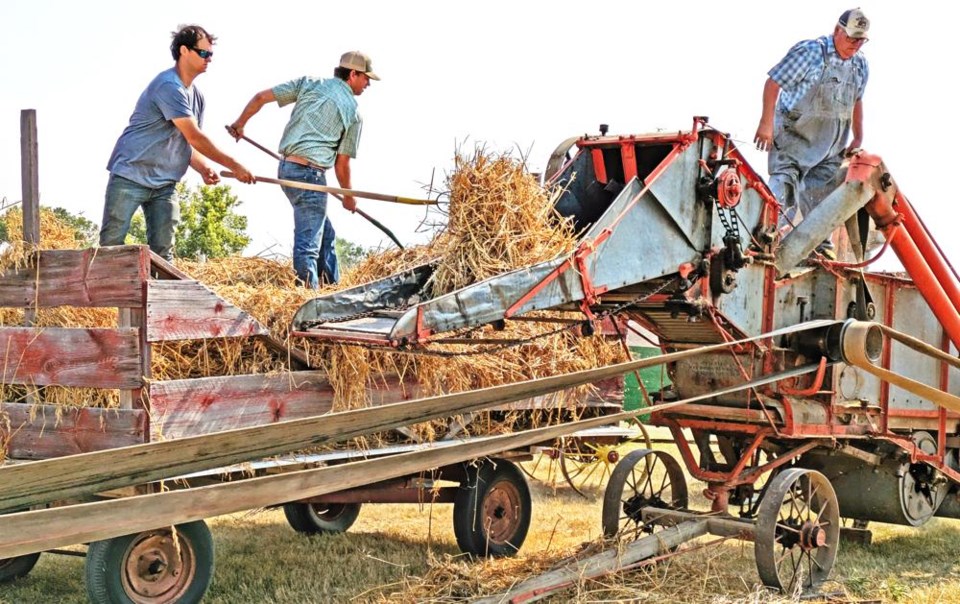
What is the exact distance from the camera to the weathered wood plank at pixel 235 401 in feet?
15.4

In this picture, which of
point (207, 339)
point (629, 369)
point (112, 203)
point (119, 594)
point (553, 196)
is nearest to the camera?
point (629, 369)

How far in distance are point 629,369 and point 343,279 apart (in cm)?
327

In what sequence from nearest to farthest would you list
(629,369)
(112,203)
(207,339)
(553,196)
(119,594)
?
1. (629,369)
2. (119,594)
3. (207,339)
4. (553,196)
5. (112,203)

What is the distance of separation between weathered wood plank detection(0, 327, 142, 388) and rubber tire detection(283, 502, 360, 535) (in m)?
2.75

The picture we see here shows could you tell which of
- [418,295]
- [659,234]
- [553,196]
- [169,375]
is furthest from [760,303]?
[169,375]

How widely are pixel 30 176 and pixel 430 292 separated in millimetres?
2105

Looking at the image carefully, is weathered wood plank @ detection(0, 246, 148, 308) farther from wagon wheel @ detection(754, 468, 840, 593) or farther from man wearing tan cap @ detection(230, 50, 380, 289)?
wagon wheel @ detection(754, 468, 840, 593)

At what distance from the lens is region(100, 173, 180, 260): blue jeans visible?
5984 mm

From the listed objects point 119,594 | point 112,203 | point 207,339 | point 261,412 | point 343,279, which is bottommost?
point 119,594

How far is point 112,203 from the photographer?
19.7 feet

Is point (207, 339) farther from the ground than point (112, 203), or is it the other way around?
point (112, 203)

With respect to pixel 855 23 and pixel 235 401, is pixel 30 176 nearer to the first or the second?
pixel 235 401

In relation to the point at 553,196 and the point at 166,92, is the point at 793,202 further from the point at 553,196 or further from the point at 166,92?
the point at 166,92

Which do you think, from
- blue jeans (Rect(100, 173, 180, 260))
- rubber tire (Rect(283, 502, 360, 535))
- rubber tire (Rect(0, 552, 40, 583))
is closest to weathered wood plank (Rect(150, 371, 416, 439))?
blue jeans (Rect(100, 173, 180, 260))
